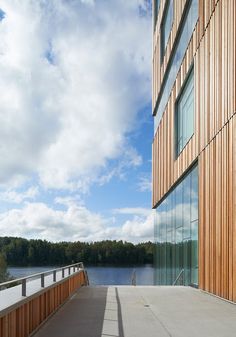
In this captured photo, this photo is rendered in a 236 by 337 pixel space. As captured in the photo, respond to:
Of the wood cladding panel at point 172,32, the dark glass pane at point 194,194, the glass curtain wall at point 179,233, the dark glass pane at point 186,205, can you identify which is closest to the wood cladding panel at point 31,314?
the dark glass pane at point 194,194

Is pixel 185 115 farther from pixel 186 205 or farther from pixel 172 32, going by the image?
pixel 172 32

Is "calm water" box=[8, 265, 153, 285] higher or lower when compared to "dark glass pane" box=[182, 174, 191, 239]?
lower

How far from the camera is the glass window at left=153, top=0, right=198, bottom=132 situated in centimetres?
2334

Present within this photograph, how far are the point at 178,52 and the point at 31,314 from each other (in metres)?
20.3

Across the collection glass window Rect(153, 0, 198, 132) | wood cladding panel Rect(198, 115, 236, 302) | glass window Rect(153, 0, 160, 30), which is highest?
glass window Rect(153, 0, 160, 30)

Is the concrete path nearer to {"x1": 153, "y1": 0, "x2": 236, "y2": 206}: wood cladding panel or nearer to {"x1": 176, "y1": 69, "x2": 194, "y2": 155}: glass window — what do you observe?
{"x1": 153, "y1": 0, "x2": 236, "y2": 206}: wood cladding panel

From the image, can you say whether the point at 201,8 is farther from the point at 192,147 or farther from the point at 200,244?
the point at 200,244

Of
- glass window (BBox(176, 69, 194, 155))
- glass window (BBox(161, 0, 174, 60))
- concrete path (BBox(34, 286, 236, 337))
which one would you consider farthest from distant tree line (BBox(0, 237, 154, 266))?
concrete path (BBox(34, 286, 236, 337))

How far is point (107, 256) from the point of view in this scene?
197 feet

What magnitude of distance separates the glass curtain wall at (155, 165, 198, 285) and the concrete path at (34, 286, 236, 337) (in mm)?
6210

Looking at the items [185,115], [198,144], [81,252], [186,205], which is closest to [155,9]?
[185,115]

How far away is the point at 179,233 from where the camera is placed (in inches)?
1089

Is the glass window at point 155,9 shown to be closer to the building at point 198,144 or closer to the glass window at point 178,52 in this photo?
the building at point 198,144

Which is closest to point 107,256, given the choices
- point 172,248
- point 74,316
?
point 172,248
